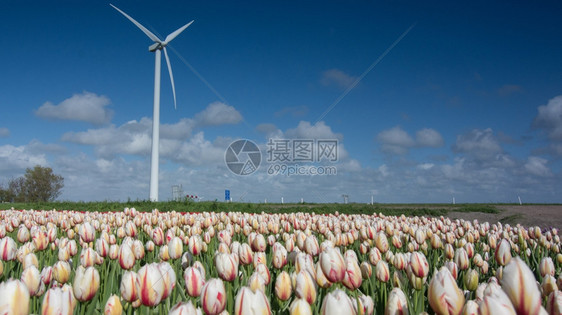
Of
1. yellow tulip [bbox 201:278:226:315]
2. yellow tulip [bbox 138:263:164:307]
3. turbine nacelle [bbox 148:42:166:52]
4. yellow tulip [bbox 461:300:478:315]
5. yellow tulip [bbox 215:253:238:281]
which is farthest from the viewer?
turbine nacelle [bbox 148:42:166:52]

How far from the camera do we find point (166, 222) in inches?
334

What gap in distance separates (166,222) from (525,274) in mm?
7314

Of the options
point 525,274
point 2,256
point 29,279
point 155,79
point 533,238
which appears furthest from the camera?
point 155,79

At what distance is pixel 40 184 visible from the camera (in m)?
Result: 57.5

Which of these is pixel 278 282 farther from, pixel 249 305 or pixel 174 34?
pixel 174 34

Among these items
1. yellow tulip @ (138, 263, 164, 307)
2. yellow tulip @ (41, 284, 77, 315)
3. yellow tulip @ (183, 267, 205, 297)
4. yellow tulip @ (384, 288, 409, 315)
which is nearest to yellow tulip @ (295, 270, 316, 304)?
yellow tulip @ (384, 288, 409, 315)

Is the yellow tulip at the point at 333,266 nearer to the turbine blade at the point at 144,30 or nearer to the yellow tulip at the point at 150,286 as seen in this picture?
the yellow tulip at the point at 150,286

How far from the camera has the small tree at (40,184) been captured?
186 ft

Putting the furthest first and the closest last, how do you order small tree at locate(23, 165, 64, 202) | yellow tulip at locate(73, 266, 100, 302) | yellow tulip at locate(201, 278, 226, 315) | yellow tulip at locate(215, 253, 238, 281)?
1. small tree at locate(23, 165, 64, 202)
2. yellow tulip at locate(215, 253, 238, 281)
3. yellow tulip at locate(73, 266, 100, 302)
4. yellow tulip at locate(201, 278, 226, 315)

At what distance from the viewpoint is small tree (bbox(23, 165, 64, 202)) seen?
5656 centimetres

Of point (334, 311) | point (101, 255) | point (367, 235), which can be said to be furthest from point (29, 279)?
point (367, 235)

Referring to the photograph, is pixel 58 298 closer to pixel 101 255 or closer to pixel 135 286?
pixel 135 286

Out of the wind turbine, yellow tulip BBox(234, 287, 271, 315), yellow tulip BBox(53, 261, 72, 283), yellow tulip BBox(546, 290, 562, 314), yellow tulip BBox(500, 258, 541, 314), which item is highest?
the wind turbine

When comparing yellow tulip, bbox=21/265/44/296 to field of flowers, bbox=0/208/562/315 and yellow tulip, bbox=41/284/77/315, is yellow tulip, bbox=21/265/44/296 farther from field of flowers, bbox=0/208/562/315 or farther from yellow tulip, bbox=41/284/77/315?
Result: yellow tulip, bbox=41/284/77/315
